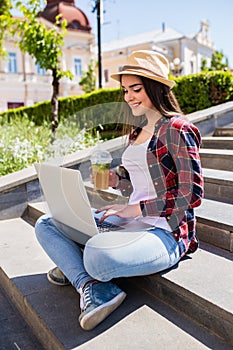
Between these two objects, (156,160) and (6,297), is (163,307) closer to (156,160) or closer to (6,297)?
(156,160)

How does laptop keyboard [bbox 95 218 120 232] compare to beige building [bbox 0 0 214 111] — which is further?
beige building [bbox 0 0 214 111]

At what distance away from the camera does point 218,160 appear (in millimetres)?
3092

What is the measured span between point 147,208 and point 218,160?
1.73 m

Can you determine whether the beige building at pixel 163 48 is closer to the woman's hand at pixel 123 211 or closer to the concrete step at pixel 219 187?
the concrete step at pixel 219 187

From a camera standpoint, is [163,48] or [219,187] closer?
[219,187]

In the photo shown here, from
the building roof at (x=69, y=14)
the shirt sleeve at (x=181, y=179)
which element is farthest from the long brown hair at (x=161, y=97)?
the building roof at (x=69, y=14)

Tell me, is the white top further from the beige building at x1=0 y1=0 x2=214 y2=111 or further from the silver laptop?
the beige building at x1=0 y1=0 x2=214 y2=111

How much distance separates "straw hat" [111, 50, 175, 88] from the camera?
1.61 metres

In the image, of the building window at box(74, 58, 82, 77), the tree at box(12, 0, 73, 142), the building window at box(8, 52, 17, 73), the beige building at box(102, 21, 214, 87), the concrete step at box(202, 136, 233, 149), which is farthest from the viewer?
the beige building at box(102, 21, 214, 87)

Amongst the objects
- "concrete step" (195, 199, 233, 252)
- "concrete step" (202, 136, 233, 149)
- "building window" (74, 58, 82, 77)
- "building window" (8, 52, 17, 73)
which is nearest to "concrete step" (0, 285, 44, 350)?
"concrete step" (195, 199, 233, 252)

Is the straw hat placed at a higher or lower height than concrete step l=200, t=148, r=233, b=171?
A: higher

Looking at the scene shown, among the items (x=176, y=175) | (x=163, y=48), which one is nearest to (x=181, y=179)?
(x=176, y=175)

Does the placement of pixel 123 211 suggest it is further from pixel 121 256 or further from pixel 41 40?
pixel 41 40

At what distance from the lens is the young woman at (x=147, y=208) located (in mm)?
1464
